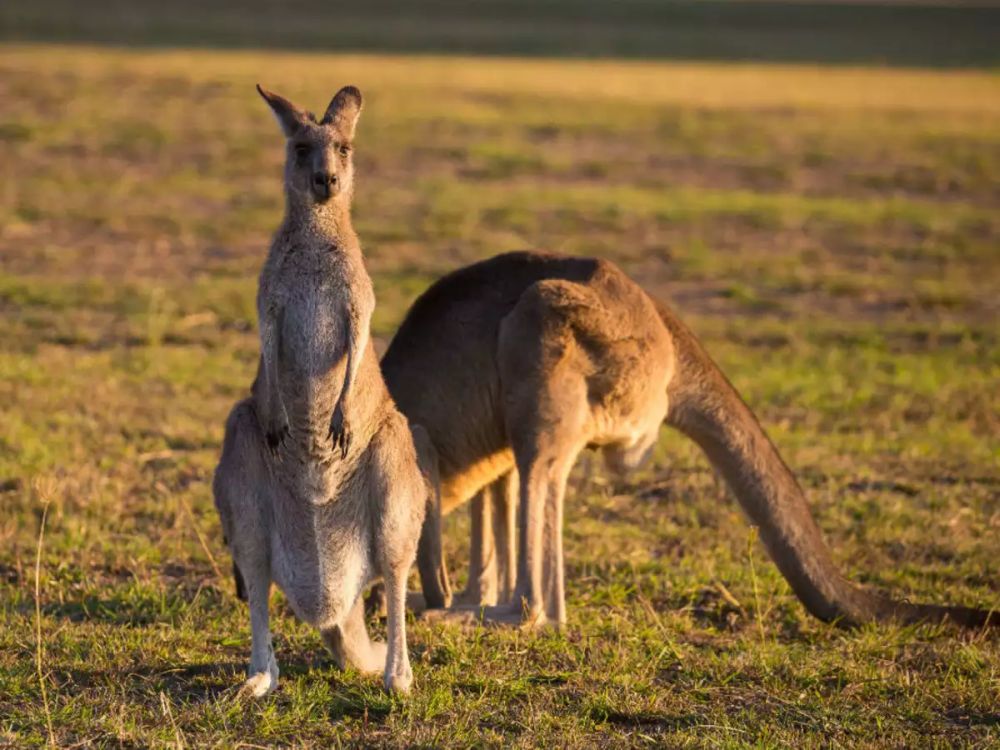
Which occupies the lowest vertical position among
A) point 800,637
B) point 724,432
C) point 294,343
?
point 800,637

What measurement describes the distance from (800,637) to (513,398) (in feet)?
4.17

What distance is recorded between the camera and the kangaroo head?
4047 millimetres

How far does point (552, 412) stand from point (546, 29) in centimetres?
4535

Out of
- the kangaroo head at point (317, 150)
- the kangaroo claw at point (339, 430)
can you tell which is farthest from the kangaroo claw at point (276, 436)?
the kangaroo head at point (317, 150)

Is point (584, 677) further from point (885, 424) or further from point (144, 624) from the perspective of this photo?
point (885, 424)

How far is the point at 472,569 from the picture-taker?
533 cm

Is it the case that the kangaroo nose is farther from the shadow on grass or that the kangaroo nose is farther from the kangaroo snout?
the shadow on grass

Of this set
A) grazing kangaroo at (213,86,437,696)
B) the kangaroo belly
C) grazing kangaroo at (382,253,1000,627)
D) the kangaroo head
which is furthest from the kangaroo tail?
the kangaroo head

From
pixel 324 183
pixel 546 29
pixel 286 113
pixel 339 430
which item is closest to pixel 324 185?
pixel 324 183

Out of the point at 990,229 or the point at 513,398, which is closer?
the point at 513,398

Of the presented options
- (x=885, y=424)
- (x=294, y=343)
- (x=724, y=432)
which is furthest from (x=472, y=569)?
(x=885, y=424)

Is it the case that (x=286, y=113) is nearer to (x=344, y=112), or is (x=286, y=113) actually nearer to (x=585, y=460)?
(x=344, y=112)

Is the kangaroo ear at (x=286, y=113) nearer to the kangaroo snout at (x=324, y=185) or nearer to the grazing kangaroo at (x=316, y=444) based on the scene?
the grazing kangaroo at (x=316, y=444)

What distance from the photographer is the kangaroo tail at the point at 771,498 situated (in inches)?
192
